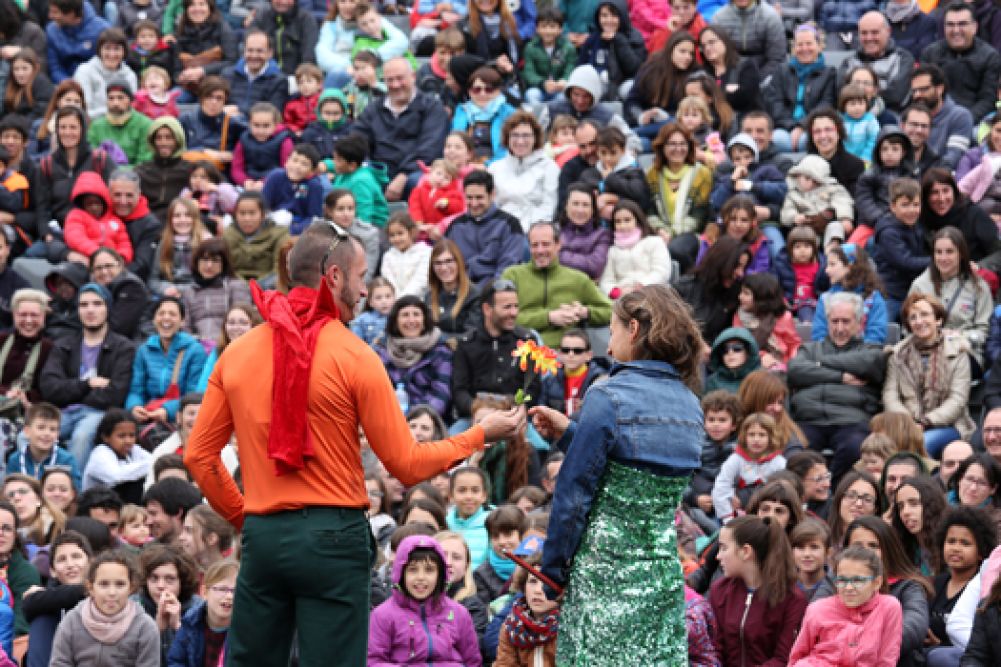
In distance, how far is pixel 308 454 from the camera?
636cm

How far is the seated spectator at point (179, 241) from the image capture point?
15102 millimetres

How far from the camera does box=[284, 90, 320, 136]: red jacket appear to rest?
17266mm

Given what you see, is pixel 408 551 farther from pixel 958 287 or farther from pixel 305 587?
pixel 958 287

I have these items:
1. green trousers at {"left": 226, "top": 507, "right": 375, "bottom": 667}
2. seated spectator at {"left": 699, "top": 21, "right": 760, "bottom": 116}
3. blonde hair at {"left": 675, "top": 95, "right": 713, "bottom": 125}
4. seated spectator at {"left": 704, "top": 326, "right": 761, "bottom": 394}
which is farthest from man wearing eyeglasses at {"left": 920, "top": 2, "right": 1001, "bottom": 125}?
green trousers at {"left": 226, "top": 507, "right": 375, "bottom": 667}

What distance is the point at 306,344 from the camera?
644cm

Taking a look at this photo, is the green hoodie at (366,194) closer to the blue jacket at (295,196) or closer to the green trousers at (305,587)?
the blue jacket at (295,196)

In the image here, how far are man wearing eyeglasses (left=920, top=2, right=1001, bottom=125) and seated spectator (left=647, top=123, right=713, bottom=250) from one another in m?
3.12

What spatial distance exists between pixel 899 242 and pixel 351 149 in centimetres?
459

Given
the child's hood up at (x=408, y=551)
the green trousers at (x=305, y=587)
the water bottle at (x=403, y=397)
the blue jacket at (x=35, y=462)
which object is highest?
the green trousers at (x=305, y=587)

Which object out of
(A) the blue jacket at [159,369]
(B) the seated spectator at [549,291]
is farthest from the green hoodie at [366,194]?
(A) the blue jacket at [159,369]

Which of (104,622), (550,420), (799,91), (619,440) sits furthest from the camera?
(799,91)

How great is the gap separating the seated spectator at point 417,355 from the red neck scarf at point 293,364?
22.5 ft

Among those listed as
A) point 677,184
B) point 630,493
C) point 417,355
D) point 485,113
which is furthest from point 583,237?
point 630,493

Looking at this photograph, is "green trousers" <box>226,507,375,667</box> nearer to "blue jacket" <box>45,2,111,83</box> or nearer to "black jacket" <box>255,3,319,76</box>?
"black jacket" <box>255,3,319,76</box>
